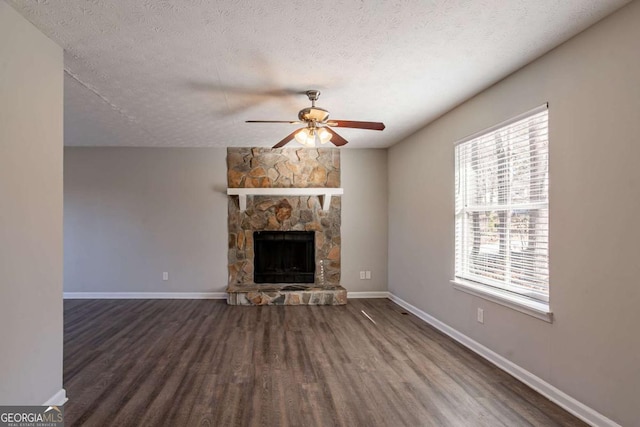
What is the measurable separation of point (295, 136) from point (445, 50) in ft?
4.54

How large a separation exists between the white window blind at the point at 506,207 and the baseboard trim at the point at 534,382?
0.56 metres

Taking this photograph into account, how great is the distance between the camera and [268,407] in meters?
2.24

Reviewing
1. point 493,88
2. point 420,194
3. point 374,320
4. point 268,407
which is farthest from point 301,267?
point 493,88

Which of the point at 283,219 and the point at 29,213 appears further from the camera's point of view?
the point at 283,219

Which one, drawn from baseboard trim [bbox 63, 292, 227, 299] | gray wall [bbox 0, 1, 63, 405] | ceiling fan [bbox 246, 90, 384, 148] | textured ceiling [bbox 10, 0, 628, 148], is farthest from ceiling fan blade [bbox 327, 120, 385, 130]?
baseboard trim [bbox 63, 292, 227, 299]

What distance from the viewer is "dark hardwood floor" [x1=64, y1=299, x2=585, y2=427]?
84.0 inches

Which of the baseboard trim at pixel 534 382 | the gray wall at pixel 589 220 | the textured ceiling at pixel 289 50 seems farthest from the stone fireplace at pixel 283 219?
the gray wall at pixel 589 220

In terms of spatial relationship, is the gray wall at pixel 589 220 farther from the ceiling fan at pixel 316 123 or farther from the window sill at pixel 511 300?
the ceiling fan at pixel 316 123

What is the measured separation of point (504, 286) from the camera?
9.40 feet

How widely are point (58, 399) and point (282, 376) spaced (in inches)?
57.5

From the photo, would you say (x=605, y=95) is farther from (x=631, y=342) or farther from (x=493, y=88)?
(x=631, y=342)

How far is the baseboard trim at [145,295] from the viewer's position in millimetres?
5234

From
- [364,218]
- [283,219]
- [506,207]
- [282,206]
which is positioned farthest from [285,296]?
[506,207]

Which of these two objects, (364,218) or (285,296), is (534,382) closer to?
(285,296)
